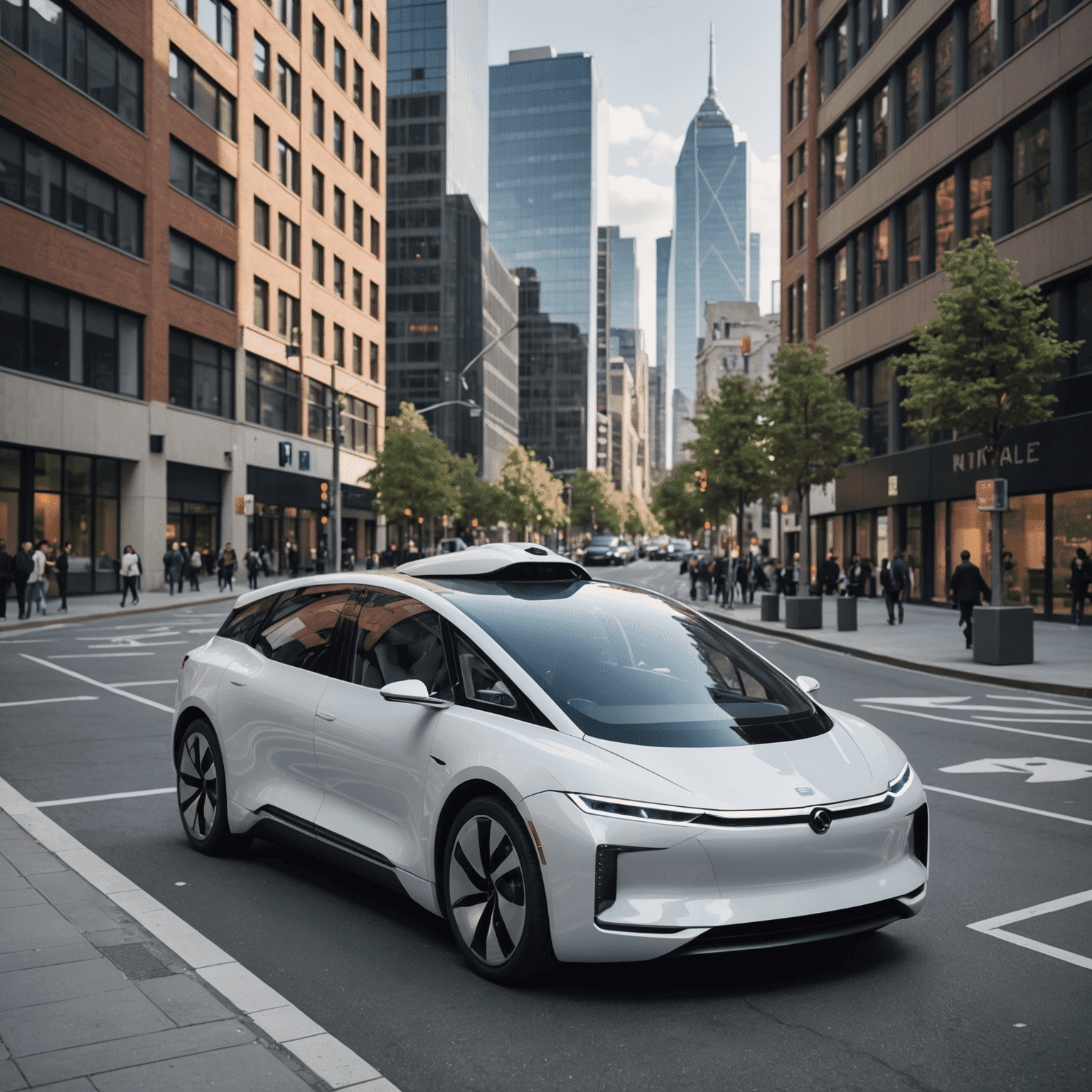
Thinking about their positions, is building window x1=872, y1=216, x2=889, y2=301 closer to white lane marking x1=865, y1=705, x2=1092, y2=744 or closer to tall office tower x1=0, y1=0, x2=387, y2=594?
tall office tower x1=0, y1=0, x2=387, y2=594

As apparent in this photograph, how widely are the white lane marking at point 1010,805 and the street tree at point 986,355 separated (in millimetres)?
11782

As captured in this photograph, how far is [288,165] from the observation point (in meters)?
51.4

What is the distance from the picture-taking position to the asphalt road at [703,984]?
3531 millimetres

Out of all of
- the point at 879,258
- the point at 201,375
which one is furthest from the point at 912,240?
the point at 201,375

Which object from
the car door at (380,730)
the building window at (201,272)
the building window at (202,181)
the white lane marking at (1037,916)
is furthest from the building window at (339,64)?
the white lane marking at (1037,916)

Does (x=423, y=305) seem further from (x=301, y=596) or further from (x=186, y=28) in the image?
(x=301, y=596)

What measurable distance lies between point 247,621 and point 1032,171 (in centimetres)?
2726

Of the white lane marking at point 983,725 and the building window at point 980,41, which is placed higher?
the building window at point 980,41

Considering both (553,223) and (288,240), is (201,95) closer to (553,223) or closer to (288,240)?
(288,240)

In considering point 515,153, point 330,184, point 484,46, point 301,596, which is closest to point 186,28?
point 330,184

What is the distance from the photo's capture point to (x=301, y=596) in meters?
6.14

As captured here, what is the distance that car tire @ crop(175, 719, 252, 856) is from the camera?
6.09m

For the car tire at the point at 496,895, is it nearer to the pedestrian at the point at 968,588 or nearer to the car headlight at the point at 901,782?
the car headlight at the point at 901,782

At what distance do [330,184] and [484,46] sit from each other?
59641 millimetres
